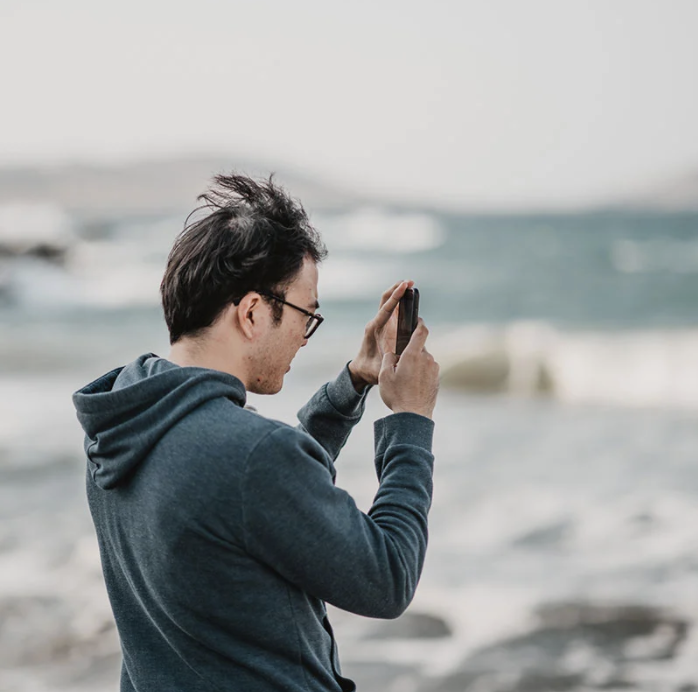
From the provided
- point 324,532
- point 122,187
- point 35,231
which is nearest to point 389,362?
point 324,532

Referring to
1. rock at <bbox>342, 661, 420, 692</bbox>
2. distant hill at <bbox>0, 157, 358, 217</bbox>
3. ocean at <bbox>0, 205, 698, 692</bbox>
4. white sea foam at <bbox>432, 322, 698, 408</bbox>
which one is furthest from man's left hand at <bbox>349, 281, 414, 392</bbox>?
distant hill at <bbox>0, 157, 358, 217</bbox>

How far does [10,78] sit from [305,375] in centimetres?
1978

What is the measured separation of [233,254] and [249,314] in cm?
9

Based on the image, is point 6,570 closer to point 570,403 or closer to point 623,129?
point 570,403

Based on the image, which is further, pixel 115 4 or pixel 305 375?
pixel 115 4

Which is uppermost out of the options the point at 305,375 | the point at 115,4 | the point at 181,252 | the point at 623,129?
the point at 115,4

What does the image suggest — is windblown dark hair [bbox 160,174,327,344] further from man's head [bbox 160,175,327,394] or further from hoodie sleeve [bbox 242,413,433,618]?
hoodie sleeve [bbox 242,413,433,618]

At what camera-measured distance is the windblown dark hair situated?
3.86ft

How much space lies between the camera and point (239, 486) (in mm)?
1023

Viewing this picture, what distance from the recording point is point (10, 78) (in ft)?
88.3

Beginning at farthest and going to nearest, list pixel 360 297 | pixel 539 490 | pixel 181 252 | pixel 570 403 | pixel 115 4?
pixel 115 4
pixel 360 297
pixel 570 403
pixel 539 490
pixel 181 252

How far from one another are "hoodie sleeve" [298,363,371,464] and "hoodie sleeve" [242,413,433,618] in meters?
0.37

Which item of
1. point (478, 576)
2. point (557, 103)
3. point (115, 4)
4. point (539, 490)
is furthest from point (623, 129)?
point (478, 576)

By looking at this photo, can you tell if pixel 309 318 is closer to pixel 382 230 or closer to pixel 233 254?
pixel 233 254
